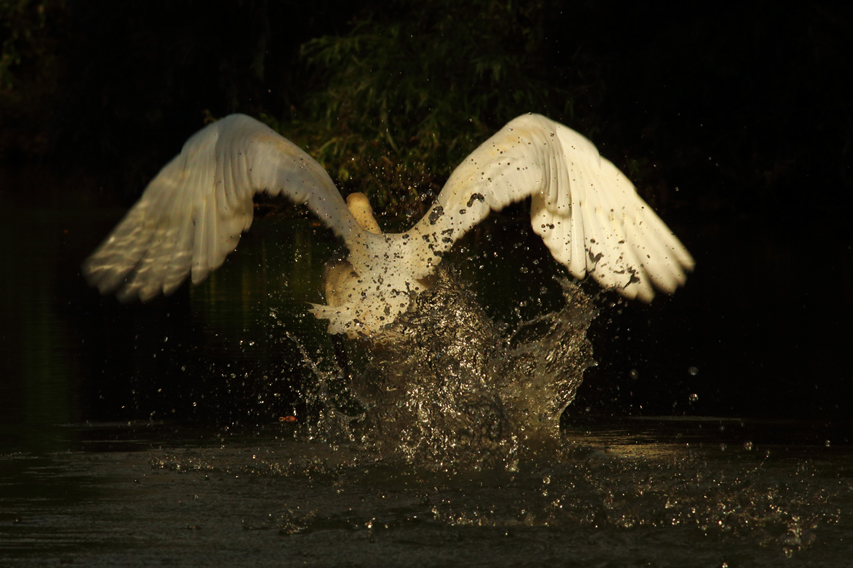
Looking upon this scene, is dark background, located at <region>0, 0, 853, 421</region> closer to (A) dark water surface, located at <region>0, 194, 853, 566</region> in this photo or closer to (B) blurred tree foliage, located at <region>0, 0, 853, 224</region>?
(B) blurred tree foliage, located at <region>0, 0, 853, 224</region>

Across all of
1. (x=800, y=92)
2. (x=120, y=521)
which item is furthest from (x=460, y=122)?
(x=120, y=521)

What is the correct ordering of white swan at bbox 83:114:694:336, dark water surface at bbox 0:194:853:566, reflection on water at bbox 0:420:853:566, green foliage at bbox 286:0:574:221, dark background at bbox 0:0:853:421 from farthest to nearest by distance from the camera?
1. dark background at bbox 0:0:853:421
2. green foliage at bbox 286:0:574:221
3. white swan at bbox 83:114:694:336
4. dark water surface at bbox 0:194:853:566
5. reflection on water at bbox 0:420:853:566

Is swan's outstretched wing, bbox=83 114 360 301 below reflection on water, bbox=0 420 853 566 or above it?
above

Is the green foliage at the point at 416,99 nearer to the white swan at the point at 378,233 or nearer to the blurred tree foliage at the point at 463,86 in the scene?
the blurred tree foliage at the point at 463,86

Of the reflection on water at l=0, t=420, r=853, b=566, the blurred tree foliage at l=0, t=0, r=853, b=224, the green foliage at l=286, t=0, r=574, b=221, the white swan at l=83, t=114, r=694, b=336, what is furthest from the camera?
the blurred tree foliage at l=0, t=0, r=853, b=224

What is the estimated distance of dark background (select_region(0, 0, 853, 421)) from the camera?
65.2 feet

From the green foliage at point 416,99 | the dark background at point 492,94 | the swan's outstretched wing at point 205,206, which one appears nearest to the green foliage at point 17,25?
the dark background at point 492,94

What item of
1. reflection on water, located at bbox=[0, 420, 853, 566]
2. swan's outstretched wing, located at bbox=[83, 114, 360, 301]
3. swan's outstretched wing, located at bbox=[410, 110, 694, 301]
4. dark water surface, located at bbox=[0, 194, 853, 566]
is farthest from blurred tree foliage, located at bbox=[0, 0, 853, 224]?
reflection on water, located at bbox=[0, 420, 853, 566]

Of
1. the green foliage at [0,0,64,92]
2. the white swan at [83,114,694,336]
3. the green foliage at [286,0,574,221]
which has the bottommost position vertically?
the white swan at [83,114,694,336]

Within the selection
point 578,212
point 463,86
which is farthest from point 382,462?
point 463,86

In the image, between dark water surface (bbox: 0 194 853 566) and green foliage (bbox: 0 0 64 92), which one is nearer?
dark water surface (bbox: 0 194 853 566)

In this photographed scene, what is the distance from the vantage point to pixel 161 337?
35.0 ft

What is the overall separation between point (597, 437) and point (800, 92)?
591 inches

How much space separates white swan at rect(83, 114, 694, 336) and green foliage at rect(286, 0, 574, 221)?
10678 millimetres
